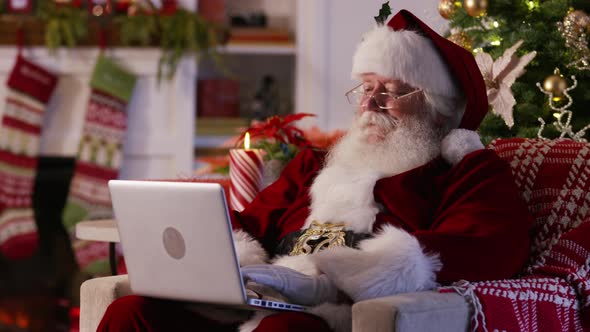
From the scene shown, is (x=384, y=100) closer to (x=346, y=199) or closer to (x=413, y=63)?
(x=413, y=63)

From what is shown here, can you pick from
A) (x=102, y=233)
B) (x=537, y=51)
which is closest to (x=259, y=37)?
(x=537, y=51)

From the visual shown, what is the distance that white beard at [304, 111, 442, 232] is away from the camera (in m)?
2.06

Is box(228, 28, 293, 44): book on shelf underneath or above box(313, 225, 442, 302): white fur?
above

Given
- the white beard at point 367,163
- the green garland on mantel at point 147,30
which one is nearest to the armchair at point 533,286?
the white beard at point 367,163

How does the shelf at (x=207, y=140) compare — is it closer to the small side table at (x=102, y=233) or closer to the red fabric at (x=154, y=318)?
the small side table at (x=102, y=233)

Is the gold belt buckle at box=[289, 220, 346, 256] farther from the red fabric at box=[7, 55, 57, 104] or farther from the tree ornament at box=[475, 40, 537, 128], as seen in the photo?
the red fabric at box=[7, 55, 57, 104]

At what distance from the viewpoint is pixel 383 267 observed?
5.71 ft

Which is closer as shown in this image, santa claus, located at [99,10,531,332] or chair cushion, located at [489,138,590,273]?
santa claus, located at [99,10,531,332]

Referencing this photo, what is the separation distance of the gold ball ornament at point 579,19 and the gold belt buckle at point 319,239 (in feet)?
Answer: 3.75

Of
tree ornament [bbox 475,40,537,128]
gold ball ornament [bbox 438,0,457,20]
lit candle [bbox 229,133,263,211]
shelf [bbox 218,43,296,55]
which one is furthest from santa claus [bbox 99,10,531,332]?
shelf [bbox 218,43,296,55]

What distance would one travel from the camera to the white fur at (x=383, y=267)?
1726mm

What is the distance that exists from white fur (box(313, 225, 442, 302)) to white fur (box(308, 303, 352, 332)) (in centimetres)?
3

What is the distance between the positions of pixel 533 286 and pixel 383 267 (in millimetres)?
319

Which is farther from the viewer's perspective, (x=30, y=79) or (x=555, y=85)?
(x=30, y=79)
